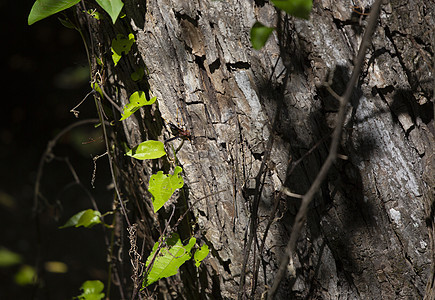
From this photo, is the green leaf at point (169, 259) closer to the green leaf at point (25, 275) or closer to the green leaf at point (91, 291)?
the green leaf at point (91, 291)

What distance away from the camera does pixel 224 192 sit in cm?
124

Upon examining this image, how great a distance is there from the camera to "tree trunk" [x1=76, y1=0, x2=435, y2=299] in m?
1.08

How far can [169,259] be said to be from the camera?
1.32 m

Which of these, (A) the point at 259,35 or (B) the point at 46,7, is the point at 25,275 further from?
(A) the point at 259,35

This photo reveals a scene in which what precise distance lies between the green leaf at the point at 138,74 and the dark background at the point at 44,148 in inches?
72.3

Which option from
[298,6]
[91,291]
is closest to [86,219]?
[91,291]

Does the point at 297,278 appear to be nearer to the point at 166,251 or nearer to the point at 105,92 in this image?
the point at 166,251

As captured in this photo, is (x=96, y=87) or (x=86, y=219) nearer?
(x=96, y=87)

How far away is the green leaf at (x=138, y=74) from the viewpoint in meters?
1.25

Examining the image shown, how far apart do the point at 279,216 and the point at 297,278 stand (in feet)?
0.67

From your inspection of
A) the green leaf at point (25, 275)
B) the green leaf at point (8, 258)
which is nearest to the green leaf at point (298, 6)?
the green leaf at point (25, 275)

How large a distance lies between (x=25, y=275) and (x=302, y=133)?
2491 mm

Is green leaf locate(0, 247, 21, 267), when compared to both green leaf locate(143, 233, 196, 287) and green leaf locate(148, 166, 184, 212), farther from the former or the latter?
green leaf locate(148, 166, 184, 212)

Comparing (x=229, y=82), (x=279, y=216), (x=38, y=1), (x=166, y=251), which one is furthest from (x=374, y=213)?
(x=38, y=1)
